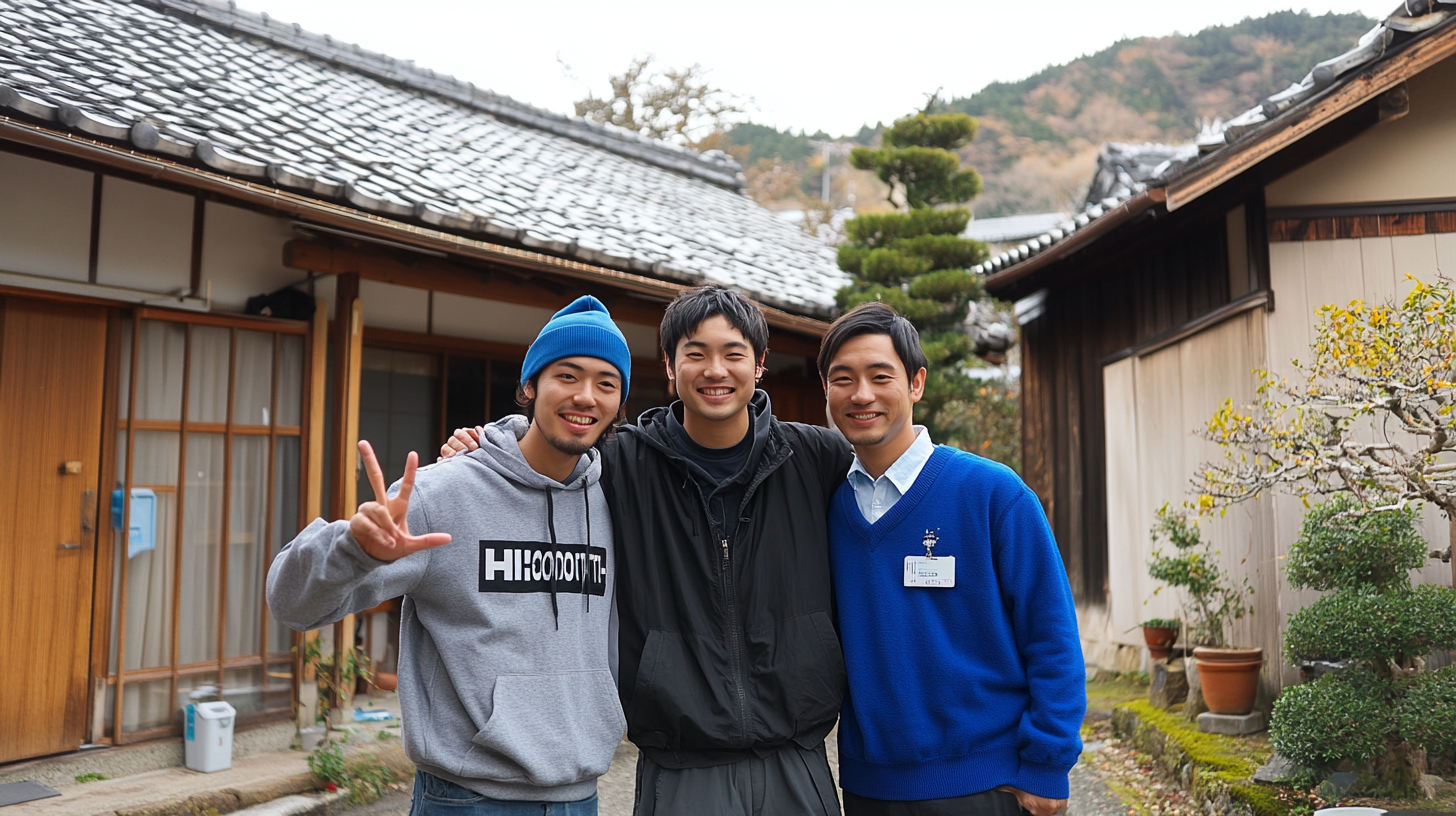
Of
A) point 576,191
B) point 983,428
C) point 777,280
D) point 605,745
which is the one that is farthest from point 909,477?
point 983,428

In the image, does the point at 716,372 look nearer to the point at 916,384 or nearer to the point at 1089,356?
the point at 916,384

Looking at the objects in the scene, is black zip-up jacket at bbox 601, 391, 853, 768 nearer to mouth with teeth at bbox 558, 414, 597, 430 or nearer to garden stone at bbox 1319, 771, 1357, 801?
mouth with teeth at bbox 558, 414, 597, 430

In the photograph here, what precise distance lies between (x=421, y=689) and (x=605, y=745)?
49cm

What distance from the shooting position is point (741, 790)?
2.65 metres

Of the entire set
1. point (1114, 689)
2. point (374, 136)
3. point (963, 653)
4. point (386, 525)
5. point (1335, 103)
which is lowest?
point (1114, 689)

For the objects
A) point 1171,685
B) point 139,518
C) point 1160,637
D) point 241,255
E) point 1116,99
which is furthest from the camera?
point 1116,99

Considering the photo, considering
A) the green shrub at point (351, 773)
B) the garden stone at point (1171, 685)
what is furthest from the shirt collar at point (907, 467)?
the garden stone at point (1171, 685)

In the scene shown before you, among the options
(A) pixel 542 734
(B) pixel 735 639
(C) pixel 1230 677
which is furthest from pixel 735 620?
(C) pixel 1230 677

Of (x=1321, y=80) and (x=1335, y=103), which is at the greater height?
(x=1321, y=80)

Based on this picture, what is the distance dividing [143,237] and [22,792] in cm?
298

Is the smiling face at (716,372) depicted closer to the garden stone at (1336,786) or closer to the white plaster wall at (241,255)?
the garden stone at (1336,786)

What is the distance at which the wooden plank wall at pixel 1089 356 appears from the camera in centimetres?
803

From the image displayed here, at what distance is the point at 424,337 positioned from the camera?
25.0 ft

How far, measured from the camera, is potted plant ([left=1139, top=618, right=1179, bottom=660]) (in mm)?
7961
